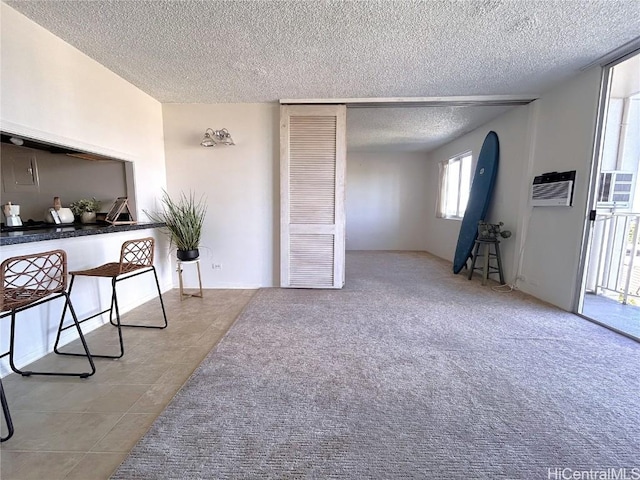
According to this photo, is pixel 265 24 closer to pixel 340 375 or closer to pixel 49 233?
pixel 49 233

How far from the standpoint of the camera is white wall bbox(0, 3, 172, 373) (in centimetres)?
180

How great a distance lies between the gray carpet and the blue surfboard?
180cm

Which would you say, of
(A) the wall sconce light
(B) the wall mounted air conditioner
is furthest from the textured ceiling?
(B) the wall mounted air conditioner

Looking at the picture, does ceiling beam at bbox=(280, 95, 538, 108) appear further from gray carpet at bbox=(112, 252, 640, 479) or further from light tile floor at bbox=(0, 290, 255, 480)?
light tile floor at bbox=(0, 290, 255, 480)

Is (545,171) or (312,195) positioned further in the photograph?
(312,195)

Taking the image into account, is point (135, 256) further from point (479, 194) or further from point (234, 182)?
point (479, 194)

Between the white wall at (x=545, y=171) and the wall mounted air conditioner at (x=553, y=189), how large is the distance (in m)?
0.06

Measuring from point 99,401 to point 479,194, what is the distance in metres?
5.00

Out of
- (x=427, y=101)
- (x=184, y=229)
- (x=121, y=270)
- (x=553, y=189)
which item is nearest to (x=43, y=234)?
(x=121, y=270)

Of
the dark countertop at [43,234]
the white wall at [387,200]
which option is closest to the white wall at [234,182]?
the dark countertop at [43,234]

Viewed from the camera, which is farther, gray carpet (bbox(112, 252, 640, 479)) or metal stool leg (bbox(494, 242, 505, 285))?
metal stool leg (bbox(494, 242, 505, 285))

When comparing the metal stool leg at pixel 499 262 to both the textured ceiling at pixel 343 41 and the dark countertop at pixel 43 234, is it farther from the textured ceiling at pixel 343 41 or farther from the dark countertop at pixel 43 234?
the dark countertop at pixel 43 234

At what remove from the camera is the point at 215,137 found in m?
3.36

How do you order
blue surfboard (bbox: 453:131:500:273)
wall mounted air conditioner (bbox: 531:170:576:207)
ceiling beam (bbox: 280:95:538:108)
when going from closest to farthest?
wall mounted air conditioner (bbox: 531:170:576:207)
ceiling beam (bbox: 280:95:538:108)
blue surfboard (bbox: 453:131:500:273)
